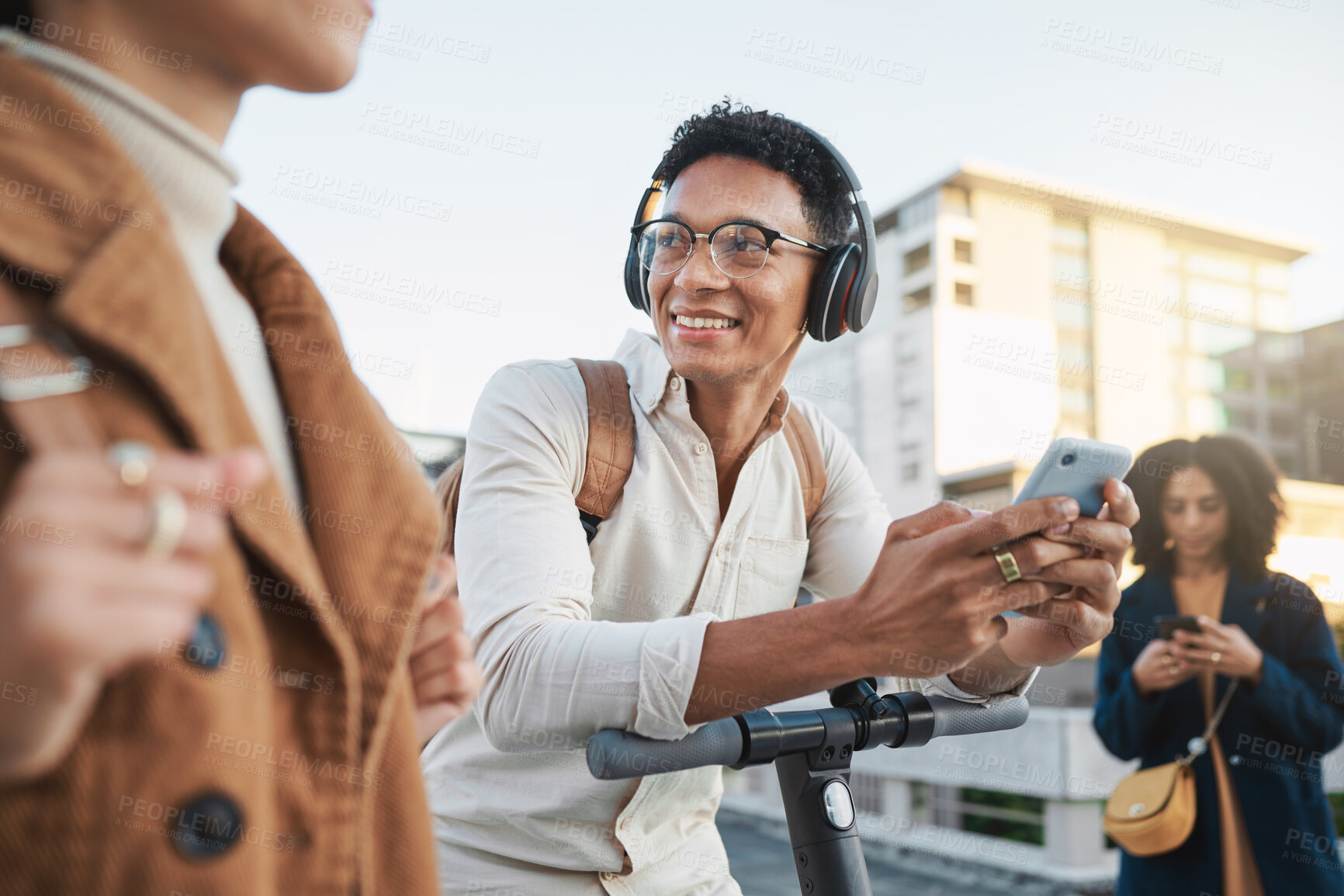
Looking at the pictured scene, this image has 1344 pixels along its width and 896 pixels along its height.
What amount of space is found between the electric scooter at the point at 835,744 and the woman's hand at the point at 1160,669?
1.45 metres

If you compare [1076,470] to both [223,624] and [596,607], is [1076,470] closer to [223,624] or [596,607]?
[596,607]

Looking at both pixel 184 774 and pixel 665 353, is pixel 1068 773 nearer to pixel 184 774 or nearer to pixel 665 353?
pixel 665 353

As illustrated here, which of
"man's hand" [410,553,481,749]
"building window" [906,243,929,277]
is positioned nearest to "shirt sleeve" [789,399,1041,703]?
"man's hand" [410,553,481,749]

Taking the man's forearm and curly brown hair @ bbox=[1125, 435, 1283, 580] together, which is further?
curly brown hair @ bbox=[1125, 435, 1283, 580]

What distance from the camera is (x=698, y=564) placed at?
1803mm

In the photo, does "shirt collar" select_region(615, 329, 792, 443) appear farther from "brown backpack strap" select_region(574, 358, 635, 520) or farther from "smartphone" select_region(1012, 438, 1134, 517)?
"smartphone" select_region(1012, 438, 1134, 517)

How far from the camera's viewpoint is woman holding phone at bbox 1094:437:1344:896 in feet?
8.95

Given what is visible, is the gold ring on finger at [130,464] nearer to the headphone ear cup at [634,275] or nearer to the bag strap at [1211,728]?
the headphone ear cup at [634,275]

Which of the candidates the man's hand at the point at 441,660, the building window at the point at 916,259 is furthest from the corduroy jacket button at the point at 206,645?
the building window at the point at 916,259

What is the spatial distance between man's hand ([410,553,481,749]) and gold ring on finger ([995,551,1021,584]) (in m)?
0.72

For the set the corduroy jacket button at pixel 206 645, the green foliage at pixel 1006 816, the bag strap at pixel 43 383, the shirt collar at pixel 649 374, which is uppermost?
the shirt collar at pixel 649 374

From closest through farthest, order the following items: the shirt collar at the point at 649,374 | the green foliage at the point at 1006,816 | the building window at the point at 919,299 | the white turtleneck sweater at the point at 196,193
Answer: the white turtleneck sweater at the point at 196,193 < the shirt collar at the point at 649,374 < the green foliage at the point at 1006,816 < the building window at the point at 919,299

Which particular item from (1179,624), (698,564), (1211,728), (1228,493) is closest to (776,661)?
(698,564)

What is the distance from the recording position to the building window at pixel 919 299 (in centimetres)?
3198
